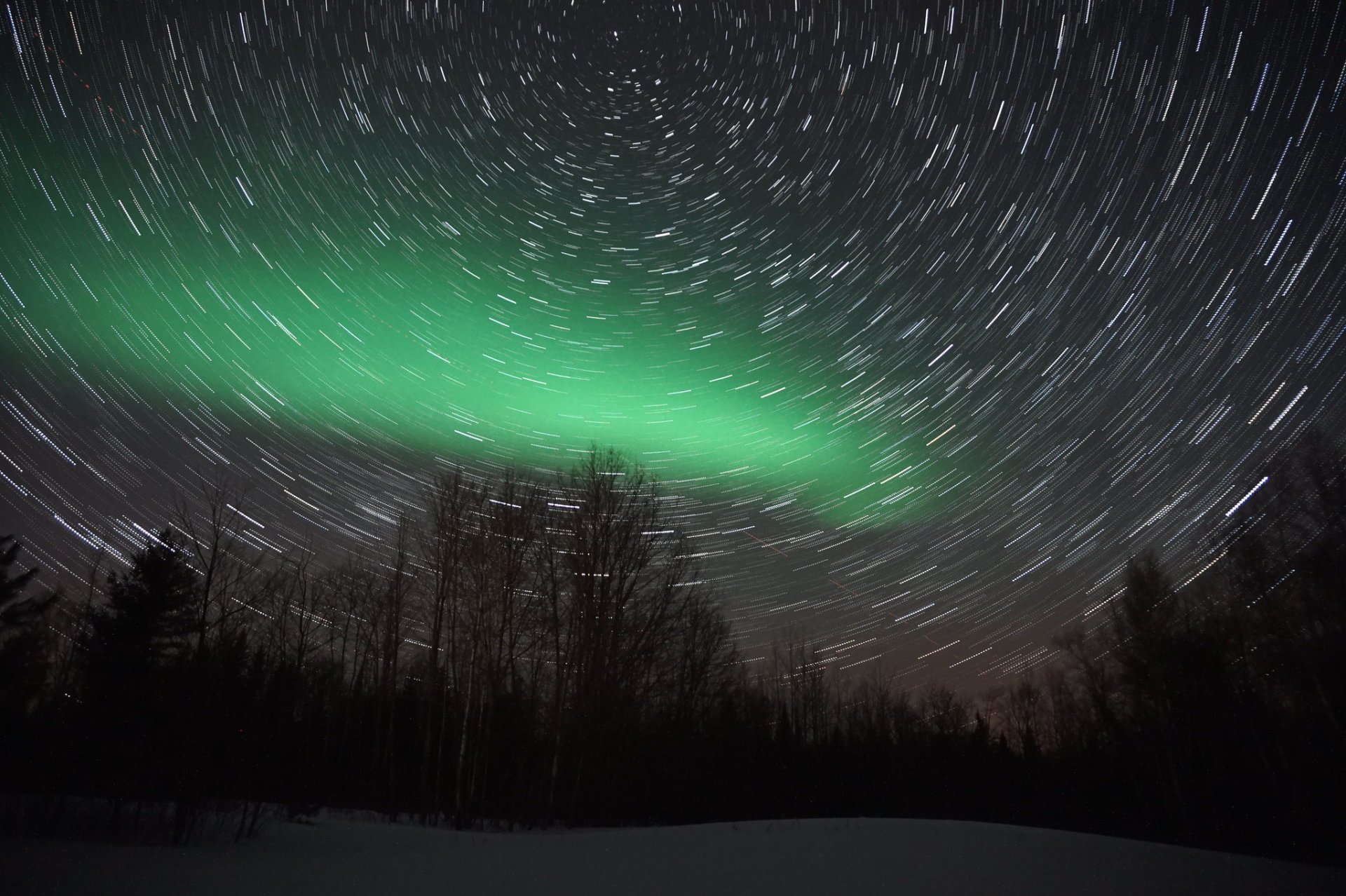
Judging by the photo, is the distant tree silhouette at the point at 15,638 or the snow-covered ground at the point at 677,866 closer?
the snow-covered ground at the point at 677,866

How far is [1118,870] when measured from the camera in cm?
919

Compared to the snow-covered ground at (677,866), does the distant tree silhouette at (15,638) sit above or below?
above

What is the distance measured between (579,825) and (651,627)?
6.18 metres

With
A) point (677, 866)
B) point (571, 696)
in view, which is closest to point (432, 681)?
point (571, 696)

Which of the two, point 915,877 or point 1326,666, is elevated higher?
point 1326,666

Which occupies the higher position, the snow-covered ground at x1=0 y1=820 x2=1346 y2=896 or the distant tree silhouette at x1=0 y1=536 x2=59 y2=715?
the distant tree silhouette at x1=0 y1=536 x2=59 y2=715

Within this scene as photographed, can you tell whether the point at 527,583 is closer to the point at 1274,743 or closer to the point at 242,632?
the point at 242,632

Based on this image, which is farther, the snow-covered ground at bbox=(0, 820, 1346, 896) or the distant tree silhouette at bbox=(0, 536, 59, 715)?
the distant tree silhouette at bbox=(0, 536, 59, 715)

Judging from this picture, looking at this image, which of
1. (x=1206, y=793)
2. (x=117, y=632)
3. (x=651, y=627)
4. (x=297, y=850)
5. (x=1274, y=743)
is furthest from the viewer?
(x=1206, y=793)

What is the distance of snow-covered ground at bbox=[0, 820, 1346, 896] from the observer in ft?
26.0

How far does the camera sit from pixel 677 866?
945 centimetres

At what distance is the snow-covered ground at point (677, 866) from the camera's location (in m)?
7.91

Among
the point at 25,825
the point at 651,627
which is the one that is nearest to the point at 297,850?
the point at 25,825

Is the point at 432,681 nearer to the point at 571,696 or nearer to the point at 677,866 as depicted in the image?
the point at 571,696
